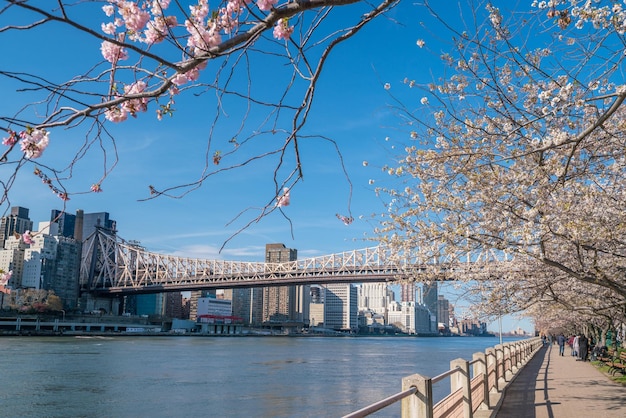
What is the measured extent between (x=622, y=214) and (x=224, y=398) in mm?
17527

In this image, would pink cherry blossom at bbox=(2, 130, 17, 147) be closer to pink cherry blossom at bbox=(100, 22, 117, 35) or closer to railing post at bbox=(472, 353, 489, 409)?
pink cherry blossom at bbox=(100, 22, 117, 35)

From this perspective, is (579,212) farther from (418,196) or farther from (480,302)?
(480,302)

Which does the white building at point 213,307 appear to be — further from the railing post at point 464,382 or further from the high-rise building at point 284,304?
the railing post at point 464,382

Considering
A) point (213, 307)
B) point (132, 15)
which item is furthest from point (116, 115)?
point (213, 307)

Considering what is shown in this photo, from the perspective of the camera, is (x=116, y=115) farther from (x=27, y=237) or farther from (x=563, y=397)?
(x=563, y=397)

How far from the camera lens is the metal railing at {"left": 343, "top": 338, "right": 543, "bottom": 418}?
5.23 metres

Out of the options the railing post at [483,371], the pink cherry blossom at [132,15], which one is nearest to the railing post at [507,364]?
the railing post at [483,371]

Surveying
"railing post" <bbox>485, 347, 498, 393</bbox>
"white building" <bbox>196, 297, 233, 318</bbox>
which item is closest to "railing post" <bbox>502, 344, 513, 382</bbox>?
"railing post" <bbox>485, 347, 498, 393</bbox>

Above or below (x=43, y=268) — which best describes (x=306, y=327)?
below

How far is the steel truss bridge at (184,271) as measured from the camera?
80312 millimetres

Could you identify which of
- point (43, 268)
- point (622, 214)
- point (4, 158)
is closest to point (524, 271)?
point (622, 214)

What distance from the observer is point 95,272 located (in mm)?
110125

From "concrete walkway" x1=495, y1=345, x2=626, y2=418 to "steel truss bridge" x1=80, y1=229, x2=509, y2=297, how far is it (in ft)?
144

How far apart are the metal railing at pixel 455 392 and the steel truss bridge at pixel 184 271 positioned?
48.3 meters
